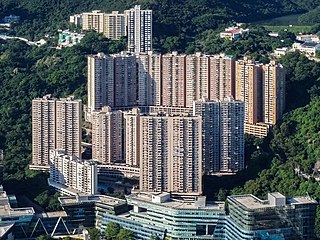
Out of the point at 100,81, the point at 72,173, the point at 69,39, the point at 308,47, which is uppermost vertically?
the point at 69,39

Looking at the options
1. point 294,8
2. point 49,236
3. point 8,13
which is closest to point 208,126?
point 49,236

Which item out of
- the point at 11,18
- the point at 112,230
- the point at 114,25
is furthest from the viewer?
the point at 11,18

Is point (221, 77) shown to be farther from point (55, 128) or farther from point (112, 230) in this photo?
point (112, 230)

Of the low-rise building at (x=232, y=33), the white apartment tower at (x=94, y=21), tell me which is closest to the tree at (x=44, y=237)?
the low-rise building at (x=232, y=33)

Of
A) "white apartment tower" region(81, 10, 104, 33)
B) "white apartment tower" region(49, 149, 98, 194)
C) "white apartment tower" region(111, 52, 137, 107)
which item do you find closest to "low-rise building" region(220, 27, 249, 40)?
"white apartment tower" region(81, 10, 104, 33)

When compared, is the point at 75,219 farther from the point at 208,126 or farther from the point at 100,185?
the point at 208,126

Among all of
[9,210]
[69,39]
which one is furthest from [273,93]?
[69,39]
